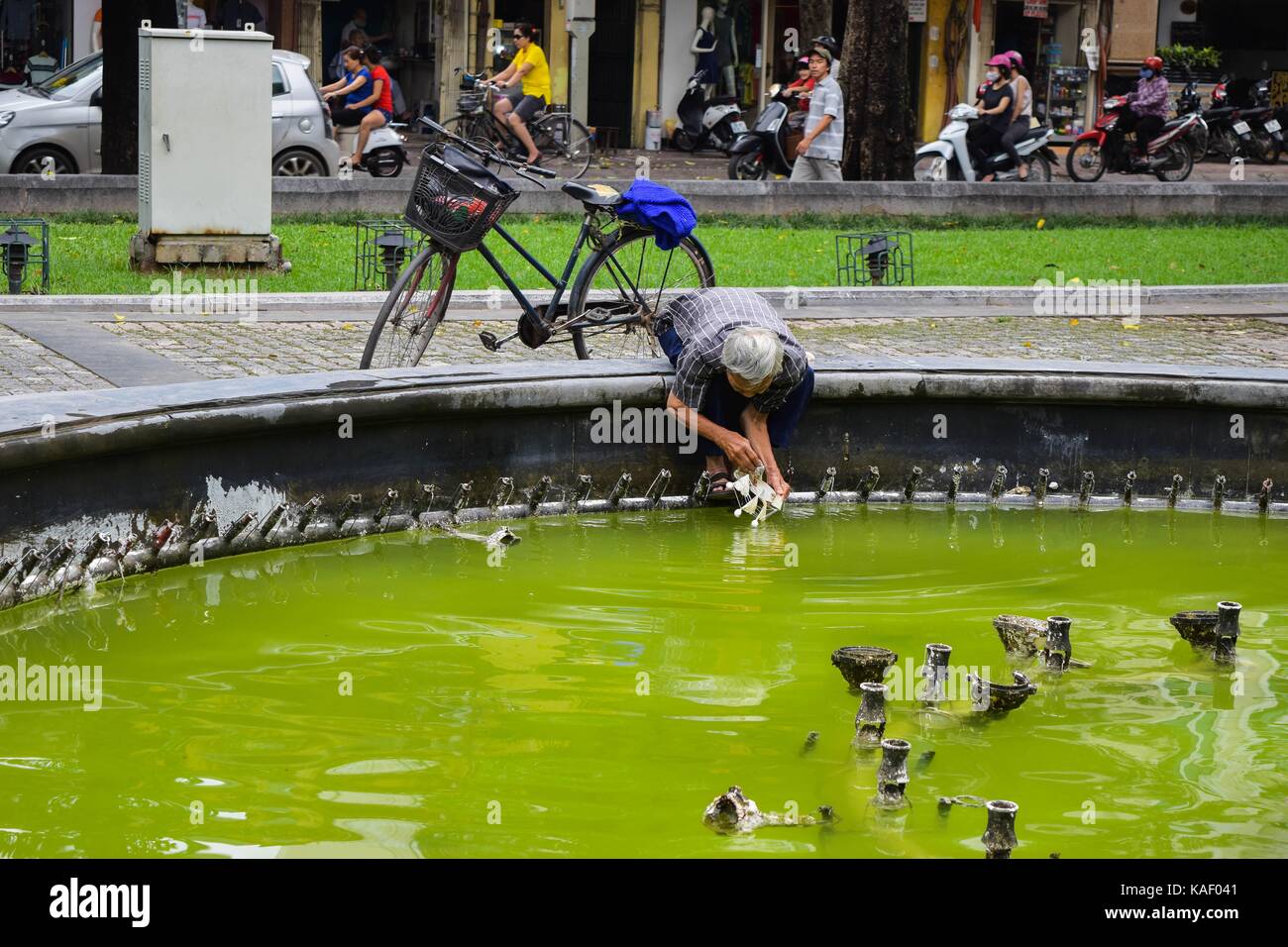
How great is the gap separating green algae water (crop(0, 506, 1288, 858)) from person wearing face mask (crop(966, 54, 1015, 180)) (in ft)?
47.2

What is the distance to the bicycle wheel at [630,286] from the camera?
9141mm

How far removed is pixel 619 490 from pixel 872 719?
9.39 ft

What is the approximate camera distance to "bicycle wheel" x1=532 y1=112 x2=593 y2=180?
2442 centimetres

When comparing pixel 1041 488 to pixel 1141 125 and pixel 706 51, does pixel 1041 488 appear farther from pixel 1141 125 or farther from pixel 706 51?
pixel 706 51

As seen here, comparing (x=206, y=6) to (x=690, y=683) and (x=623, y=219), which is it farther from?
(x=690, y=683)

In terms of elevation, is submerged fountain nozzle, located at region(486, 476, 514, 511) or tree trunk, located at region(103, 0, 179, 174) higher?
tree trunk, located at region(103, 0, 179, 174)

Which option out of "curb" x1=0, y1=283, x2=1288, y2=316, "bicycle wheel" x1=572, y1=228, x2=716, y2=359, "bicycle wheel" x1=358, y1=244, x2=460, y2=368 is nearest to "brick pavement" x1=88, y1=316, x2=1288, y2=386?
"curb" x1=0, y1=283, x2=1288, y2=316

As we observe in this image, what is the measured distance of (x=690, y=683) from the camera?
5844 mm

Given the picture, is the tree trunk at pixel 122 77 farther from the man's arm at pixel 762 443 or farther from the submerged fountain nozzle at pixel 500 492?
the man's arm at pixel 762 443

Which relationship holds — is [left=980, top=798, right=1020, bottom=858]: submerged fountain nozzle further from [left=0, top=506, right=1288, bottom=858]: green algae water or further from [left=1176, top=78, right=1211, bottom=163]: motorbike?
[left=1176, top=78, right=1211, bottom=163]: motorbike

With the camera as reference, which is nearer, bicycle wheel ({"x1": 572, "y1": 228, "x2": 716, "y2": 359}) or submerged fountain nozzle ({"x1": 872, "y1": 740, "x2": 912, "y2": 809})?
submerged fountain nozzle ({"x1": 872, "y1": 740, "x2": 912, "y2": 809})

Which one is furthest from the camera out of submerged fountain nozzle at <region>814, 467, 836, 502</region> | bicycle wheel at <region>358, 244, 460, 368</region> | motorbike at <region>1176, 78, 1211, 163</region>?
motorbike at <region>1176, 78, 1211, 163</region>

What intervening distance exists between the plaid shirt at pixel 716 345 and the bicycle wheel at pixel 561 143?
15.9 m

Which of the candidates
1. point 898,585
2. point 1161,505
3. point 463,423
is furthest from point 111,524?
point 1161,505
